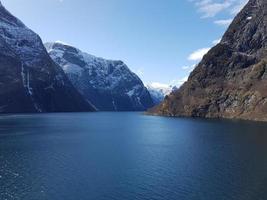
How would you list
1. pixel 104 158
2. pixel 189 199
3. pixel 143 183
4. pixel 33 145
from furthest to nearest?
pixel 33 145 < pixel 104 158 < pixel 143 183 < pixel 189 199

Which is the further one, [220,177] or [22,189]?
[220,177]

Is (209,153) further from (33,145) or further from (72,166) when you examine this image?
(33,145)

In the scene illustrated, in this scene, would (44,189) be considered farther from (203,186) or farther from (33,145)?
(33,145)

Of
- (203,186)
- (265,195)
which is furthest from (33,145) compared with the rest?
(265,195)

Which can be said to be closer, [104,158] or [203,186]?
[203,186]

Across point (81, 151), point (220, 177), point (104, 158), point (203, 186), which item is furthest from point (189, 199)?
point (81, 151)

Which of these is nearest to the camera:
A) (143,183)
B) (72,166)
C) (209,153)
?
(143,183)

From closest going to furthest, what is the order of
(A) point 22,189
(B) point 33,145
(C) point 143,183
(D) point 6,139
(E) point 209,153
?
(A) point 22,189 → (C) point 143,183 → (E) point 209,153 → (B) point 33,145 → (D) point 6,139

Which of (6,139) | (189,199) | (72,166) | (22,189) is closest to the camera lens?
(189,199)
